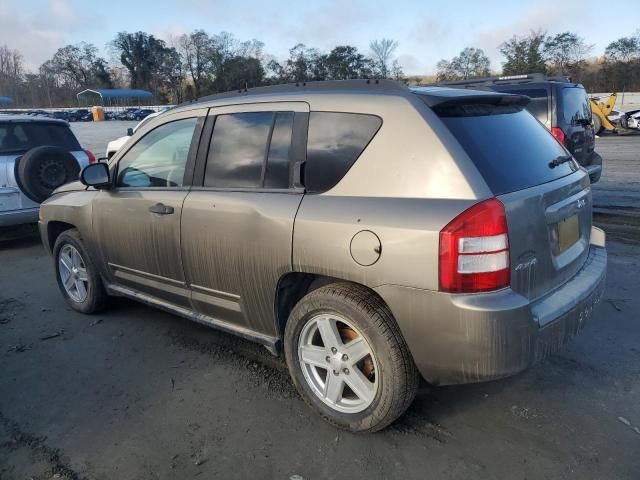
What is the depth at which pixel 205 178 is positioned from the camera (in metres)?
3.41

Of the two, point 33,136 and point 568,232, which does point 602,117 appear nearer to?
point 33,136

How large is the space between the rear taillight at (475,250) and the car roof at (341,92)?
27.0 inches

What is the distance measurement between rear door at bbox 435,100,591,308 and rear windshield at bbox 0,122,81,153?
652 cm

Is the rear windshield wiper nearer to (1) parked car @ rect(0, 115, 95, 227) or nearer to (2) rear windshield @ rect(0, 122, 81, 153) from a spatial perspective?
(1) parked car @ rect(0, 115, 95, 227)

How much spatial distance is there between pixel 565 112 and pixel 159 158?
5844 millimetres

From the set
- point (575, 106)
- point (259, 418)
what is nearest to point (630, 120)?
point (575, 106)

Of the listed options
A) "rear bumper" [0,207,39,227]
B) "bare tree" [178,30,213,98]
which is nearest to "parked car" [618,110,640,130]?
"rear bumper" [0,207,39,227]

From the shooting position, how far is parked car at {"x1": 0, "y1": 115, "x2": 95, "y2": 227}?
6.59 meters

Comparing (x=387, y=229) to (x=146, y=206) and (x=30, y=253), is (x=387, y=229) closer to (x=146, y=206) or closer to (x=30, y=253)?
(x=146, y=206)

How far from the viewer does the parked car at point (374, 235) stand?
7.71 ft

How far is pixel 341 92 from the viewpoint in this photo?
2.88 metres

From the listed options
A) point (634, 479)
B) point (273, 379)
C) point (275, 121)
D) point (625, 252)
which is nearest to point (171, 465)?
point (273, 379)

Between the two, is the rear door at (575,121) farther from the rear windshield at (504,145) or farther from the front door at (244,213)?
the front door at (244,213)

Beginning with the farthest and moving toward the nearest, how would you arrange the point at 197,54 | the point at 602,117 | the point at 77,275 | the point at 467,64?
the point at 197,54, the point at 467,64, the point at 602,117, the point at 77,275
